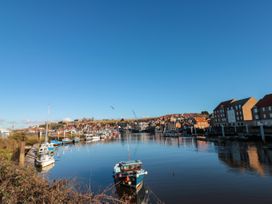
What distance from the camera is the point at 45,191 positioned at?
21.4 ft

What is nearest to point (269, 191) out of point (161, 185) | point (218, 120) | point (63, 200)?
point (161, 185)

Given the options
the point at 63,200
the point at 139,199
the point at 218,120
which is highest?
the point at 218,120

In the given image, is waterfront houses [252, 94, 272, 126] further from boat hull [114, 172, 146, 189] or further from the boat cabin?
boat hull [114, 172, 146, 189]

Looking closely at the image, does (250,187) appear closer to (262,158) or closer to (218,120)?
(262,158)

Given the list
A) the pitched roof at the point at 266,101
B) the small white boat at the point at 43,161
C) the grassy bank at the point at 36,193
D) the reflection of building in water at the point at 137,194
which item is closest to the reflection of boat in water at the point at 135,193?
the reflection of building in water at the point at 137,194

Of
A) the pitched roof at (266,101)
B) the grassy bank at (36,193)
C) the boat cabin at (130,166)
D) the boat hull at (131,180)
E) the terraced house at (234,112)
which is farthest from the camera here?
the terraced house at (234,112)

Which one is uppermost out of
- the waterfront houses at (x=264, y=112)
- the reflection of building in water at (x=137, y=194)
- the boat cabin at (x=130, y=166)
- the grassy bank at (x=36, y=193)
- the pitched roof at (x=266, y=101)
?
the pitched roof at (x=266, y=101)

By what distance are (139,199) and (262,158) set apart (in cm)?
2949

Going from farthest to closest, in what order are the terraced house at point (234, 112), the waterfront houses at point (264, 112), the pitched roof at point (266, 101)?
the terraced house at point (234, 112), the pitched roof at point (266, 101), the waterfront houses at point (264, 112)

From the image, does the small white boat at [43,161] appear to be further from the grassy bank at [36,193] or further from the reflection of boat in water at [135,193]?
the grassy bank at [36,193]

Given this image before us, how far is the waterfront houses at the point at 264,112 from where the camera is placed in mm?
75875

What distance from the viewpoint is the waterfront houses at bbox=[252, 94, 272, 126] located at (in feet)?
249

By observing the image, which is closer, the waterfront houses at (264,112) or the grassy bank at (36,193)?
the grassy bank at (36,193)

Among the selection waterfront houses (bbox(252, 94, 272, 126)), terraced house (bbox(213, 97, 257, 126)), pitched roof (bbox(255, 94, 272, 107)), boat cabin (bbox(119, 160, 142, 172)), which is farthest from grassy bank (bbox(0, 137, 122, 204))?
terraced house (bbox(213, 97, 257, 126))
